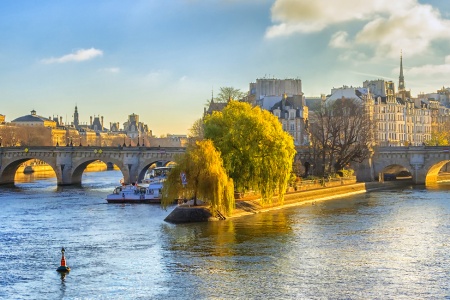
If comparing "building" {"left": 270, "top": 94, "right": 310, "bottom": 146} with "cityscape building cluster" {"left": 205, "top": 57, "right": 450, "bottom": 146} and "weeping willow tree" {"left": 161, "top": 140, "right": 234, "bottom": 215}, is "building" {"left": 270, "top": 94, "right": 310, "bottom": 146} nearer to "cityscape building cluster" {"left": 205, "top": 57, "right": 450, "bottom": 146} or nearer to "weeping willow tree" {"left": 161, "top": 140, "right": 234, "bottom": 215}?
"cityscape building cluster" {"left": 205, "top": 57, "right": 450, "bottom": 146}

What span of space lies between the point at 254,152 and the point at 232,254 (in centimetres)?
1976

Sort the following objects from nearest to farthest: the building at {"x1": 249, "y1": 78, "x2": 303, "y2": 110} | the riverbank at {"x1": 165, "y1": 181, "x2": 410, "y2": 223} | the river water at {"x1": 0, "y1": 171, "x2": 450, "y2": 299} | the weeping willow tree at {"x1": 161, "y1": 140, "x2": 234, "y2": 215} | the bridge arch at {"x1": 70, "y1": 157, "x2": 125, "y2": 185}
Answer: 1. the river water at {"x1": 0, "y1": 171, "x2": 450, "y2": 299}
2. the riverbank at {"x1": 165, "y1": 181, "x2": 410, "y2": 223}
3. the weeping willow tree at {"x1": 161, "y1": 140, "x2": 234, "y2": 215}
4. the bridge arch at {"x1": 70, "y1": 157, "x2": 125, "y2": 185}
5. the building at {"x1": 249, "y1": 78, "x2": 303, "y2": 110}

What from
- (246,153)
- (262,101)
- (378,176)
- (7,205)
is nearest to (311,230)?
(246,153)

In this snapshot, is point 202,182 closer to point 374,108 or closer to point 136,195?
point 136,195

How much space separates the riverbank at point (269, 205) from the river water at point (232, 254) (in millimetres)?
1071

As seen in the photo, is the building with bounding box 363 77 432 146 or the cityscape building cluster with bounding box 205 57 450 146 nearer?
the cityscape building cluster with bounding box 205 57 450 146

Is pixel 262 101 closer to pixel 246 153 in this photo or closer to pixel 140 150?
pixel 140 150

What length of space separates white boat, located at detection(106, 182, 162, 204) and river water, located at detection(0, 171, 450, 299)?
26.9ft

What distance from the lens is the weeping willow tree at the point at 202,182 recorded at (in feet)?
172

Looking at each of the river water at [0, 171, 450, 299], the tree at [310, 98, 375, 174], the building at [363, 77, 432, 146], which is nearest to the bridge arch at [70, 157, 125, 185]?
the tree at [310, 98, 375, 174]

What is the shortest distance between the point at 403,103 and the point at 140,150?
70693mm

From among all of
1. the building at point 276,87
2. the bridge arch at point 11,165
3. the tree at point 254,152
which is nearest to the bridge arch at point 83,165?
the bridge arch at point 11,165

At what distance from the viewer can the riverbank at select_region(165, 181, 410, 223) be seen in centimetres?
5209

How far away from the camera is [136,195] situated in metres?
72.4
